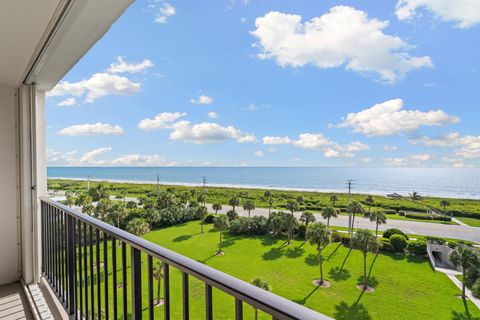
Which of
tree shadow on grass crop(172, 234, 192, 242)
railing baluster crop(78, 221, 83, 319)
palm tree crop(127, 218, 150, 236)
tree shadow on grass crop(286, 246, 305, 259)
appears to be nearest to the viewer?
railing baluster crop(78, 221, 83, 319)

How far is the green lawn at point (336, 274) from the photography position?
437 inches

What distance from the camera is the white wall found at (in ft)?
7.40

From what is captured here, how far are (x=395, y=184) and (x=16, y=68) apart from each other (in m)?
A: 24.0

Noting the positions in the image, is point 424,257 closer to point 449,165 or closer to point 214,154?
point 449,165

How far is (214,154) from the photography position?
3278 cm

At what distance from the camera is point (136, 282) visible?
89 centimetres

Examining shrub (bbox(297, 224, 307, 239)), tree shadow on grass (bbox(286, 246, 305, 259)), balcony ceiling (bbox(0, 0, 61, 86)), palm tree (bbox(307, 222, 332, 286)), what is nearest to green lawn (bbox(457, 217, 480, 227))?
palm tree (bbox(307, 222, 332, 286))

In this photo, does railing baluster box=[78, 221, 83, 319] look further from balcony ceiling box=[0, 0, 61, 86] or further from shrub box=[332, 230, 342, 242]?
shrub box=[332, 230, 342, 242]

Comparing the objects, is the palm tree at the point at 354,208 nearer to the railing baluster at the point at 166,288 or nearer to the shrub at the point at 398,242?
the shrub at the point at 398,242

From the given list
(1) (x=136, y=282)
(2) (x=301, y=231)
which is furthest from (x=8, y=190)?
(2) (x=301, y=231)

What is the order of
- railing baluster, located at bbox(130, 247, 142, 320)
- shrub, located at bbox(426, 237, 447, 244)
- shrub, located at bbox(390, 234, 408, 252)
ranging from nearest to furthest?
railing baluster, located at bbox(130, 247, 142, 320)
shrub, located at bbox(426, 237, 447, 244)
shrub, located at bbox(390, 234, 408, 252)

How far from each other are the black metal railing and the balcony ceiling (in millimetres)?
1019

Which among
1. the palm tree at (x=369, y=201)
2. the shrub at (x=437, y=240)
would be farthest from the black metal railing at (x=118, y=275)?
the palm tree at (x=369, y=201)

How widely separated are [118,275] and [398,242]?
1656 centimetres
